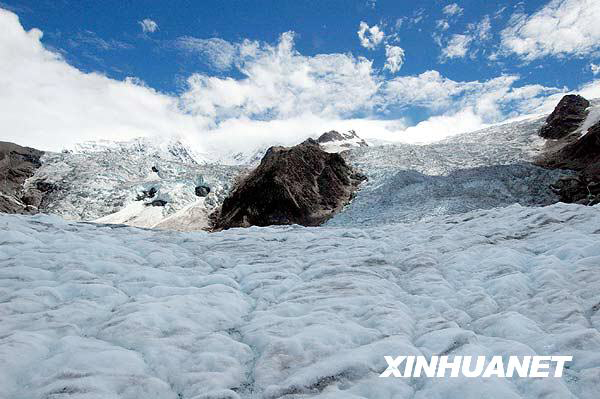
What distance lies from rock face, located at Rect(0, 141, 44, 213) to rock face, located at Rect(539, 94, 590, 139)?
228 ft

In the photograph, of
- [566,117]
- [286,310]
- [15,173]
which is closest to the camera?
[286,310]

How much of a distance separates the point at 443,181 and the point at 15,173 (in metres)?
53.2

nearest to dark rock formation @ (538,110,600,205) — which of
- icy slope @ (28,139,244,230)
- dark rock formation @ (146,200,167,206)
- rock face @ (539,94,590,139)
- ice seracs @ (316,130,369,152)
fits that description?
rock face @ (539,94,590,139)

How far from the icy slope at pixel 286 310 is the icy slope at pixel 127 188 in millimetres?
33954

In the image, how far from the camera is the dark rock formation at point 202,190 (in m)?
51.7

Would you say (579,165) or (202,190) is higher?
(579,165)

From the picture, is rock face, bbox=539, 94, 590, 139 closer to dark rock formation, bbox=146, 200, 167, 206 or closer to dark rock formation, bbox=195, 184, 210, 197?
dark rock formation, bbox=195, 184, 210, 197

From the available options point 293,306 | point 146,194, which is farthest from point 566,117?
point 293,306

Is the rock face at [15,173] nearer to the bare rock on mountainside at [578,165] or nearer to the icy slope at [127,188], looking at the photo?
the icy slope at [127,188]

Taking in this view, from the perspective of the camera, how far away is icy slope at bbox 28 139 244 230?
47.0m

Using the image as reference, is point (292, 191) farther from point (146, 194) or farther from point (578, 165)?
point (578, 165)

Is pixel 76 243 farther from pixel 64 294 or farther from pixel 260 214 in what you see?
pixel 260 214

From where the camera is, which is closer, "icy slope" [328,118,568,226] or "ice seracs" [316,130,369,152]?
"icy slope" [328,118,568,226]

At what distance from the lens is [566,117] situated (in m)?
60.3
